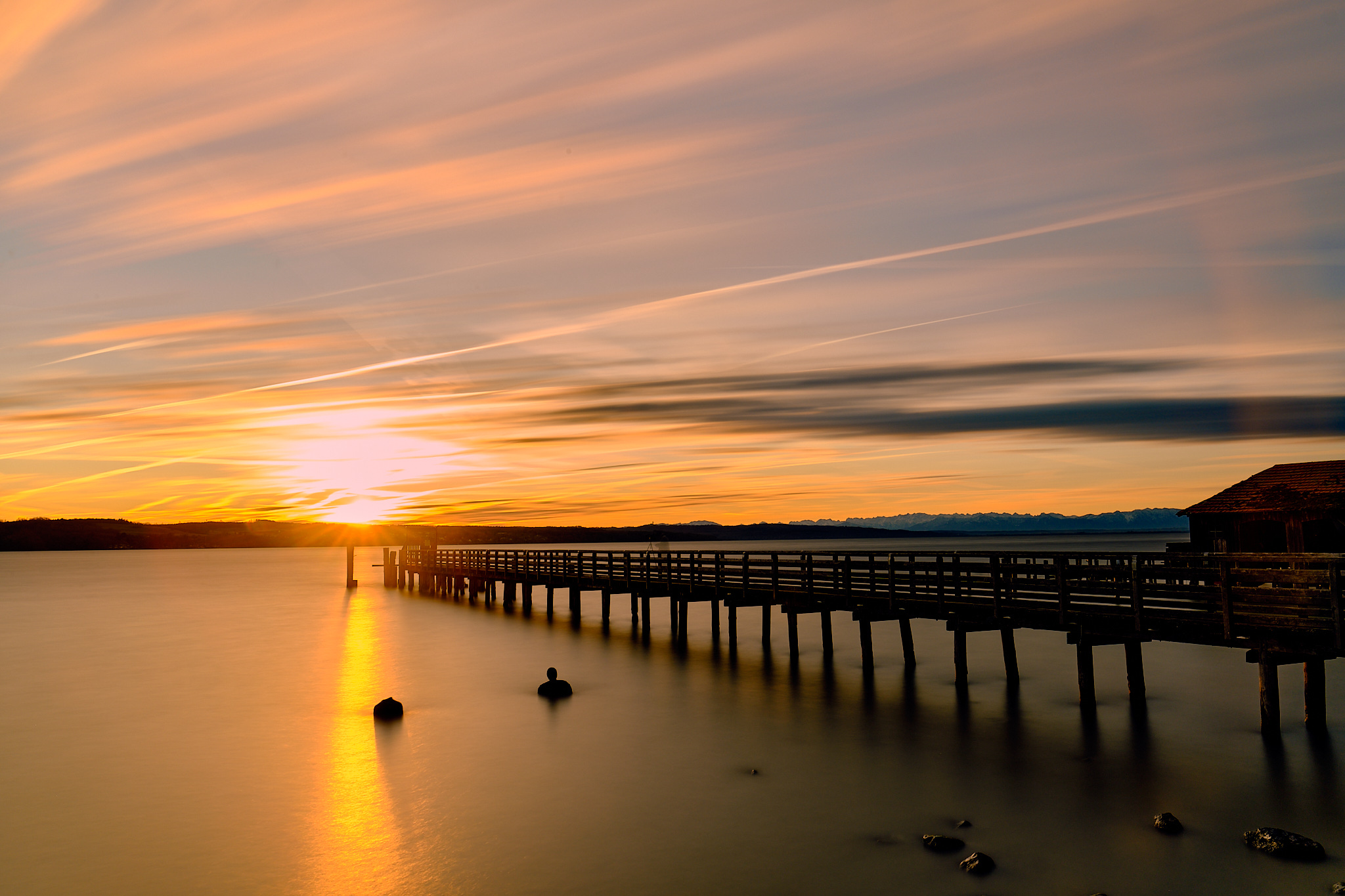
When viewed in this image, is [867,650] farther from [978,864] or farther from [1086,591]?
[978,864]

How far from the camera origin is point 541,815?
14734mm

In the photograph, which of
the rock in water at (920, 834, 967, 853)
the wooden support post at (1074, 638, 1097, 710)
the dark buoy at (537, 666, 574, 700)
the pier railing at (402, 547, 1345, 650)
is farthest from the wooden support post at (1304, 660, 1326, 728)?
the dark buoy at (537, 666, 574, 700)

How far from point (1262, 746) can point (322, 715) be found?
21008mm

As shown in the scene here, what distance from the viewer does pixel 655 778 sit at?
16.7 meters

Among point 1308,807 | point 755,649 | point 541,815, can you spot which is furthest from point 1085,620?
point 755,649

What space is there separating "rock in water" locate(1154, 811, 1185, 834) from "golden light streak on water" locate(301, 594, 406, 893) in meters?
10.4

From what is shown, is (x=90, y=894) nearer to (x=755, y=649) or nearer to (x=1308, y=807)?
(x=1308, y=807)

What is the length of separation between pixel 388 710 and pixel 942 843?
15.1 m

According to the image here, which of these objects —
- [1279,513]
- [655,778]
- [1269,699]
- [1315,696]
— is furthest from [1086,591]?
[1279,513]

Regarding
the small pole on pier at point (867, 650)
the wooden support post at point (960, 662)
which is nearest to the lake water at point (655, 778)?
the wooden support post at point (960, 662)

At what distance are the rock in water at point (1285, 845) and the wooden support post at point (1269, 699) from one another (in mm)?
5641

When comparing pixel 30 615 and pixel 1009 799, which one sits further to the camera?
pixel 30 615

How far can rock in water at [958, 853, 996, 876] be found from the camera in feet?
37.8

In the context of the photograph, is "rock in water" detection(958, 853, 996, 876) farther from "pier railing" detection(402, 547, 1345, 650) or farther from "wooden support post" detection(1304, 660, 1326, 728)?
"wooden support post" detection(1304, 660, 1326, 728)
